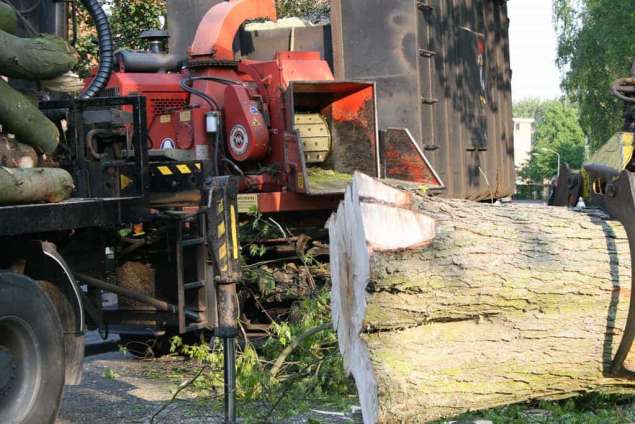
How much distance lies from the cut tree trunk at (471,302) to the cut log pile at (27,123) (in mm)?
1921

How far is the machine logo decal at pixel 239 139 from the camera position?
898 centimetres

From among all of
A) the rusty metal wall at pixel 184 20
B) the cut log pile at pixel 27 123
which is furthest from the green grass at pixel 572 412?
the rusty metal wall at pixel 184 20

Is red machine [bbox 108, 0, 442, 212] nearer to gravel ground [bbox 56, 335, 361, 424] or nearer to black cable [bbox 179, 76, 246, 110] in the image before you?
black cable [bbox 179, 76, 246, 110]

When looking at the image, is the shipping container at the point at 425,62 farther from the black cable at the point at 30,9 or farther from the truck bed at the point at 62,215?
the truck bed at the point at 62,215

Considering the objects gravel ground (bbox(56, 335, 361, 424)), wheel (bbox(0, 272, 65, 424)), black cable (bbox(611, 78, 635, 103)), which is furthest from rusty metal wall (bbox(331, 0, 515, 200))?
wheel (bbox(0, 272, 65, 424))

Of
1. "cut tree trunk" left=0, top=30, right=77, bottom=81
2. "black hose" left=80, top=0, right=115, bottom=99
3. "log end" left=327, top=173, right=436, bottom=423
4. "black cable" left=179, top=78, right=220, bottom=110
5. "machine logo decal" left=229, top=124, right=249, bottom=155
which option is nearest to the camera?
"log end" left=327, top=173, right=436, bottom=423

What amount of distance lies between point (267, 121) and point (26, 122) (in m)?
3.79

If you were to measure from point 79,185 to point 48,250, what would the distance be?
728 mm

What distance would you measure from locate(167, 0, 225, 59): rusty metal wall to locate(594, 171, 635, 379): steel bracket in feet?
24.7

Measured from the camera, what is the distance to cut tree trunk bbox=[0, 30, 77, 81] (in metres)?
5.50

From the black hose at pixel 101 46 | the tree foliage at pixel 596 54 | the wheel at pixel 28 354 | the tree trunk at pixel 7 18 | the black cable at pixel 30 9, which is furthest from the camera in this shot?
the tree foliage at pixel 596 54

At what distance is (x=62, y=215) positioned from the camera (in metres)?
5.50

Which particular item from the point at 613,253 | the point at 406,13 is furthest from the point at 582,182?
the point at 406,13

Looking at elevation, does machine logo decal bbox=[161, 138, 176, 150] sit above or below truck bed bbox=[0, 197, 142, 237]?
above
